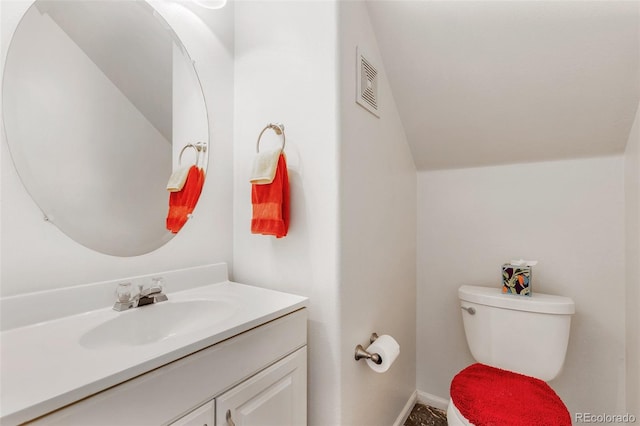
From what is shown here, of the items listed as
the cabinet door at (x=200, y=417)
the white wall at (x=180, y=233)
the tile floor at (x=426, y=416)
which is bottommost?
the tile floor at (x=426, y=416)

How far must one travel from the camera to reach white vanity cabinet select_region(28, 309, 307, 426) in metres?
0.59

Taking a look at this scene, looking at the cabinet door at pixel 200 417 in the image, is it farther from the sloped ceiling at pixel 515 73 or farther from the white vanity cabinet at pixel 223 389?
the sloped ceiling at pixel 515 73

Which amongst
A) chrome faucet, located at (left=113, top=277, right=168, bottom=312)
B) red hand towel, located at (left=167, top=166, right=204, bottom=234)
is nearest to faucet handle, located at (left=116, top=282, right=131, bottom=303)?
chrome faucet, located at (left=113, top=277, right=168, bottom=312)

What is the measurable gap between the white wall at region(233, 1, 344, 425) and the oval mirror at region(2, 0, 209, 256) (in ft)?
0.92

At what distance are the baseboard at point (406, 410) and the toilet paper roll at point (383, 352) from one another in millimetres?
620

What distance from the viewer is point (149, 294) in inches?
40.3

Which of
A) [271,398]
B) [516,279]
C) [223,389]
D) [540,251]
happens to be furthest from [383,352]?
[540,251]

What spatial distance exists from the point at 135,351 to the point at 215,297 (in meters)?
0.45

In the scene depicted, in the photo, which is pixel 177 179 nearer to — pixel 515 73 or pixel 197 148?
pixel 197 148

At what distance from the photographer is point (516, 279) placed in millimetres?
1468

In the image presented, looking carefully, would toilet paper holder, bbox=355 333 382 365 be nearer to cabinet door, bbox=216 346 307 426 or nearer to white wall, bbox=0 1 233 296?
cabinet door, bbox=216 346 307 426

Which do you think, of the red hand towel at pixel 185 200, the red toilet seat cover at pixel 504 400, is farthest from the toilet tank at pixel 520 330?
the red hand towel at pixel 185 200

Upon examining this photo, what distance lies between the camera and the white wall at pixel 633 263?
3.93 feet

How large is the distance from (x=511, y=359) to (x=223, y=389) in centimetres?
132
